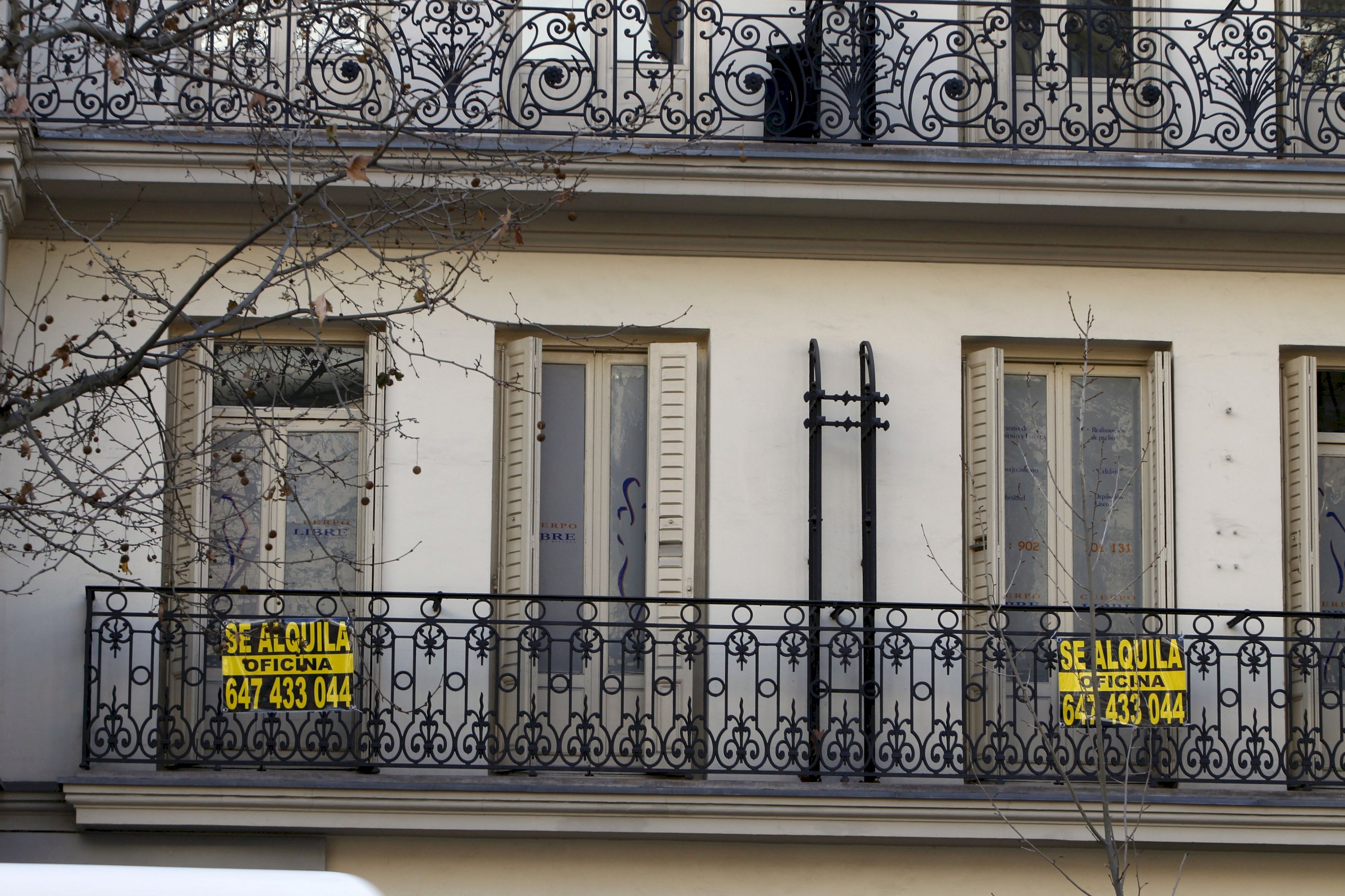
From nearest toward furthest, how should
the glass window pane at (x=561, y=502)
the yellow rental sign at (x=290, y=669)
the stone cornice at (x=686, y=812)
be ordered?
the stone cornice at (x=686, y=812)
the yellow rental sign at (x=290, y=669)
the glass window pane at (x=561, y=502)

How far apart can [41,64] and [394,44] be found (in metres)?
2.61

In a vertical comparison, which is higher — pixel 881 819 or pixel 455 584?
pixel 455 584

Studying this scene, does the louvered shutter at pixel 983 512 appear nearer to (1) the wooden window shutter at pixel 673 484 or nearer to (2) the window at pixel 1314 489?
(1) the wooden window shutter at pixel 673 484

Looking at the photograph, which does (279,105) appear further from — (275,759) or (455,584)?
(275,759)

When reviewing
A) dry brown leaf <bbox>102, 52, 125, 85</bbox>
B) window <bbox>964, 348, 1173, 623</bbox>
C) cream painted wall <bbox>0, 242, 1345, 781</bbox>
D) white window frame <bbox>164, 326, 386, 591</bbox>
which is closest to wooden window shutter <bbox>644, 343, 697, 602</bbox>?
cream painted wall <bbox>0, 242, 1345, 781</bbox>

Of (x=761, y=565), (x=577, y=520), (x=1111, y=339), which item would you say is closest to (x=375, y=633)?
(x=577, y=520)

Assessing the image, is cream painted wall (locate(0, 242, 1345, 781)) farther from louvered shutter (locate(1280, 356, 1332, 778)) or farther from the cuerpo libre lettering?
the cuerpo libre lettering

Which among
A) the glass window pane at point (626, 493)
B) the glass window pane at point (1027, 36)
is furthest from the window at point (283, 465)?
the glass window pane at point (1027, 36)

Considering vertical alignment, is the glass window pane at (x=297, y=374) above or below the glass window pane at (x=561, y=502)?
above

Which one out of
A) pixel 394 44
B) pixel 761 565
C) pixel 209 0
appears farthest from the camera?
pixel 761 565

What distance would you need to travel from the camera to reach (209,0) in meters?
9.07

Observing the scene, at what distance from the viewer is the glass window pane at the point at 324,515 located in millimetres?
11117

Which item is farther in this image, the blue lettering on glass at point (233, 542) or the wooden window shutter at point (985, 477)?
the wooden window shutter at point (985, 477)

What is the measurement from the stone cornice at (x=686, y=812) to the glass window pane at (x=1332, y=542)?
1.38 meters
